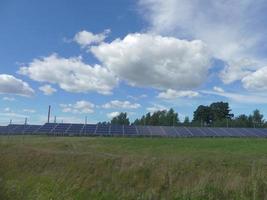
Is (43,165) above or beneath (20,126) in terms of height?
beneath

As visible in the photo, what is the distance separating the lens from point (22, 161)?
21328mm

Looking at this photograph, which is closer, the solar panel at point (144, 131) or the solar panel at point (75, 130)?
the solar panel at point (75, 130)

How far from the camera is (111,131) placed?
242 feet

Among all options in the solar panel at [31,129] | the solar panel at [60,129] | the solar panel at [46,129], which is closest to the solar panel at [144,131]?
the solar panel at [60,129]

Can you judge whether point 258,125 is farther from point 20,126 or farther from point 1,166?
point 1,166

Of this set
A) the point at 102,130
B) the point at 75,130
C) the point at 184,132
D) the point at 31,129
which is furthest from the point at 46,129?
the point at 184,132

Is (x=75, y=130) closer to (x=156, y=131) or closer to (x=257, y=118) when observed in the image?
(x=156, y=131)

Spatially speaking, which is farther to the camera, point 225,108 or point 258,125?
point 225,108

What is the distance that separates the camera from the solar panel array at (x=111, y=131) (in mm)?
71438

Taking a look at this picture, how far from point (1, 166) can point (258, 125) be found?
126m

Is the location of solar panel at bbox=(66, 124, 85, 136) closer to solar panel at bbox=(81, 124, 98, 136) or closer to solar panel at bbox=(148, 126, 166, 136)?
solar panel at bbox=(81, 124, 98, 136)

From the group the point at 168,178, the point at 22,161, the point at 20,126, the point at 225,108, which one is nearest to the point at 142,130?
the point at 20,126

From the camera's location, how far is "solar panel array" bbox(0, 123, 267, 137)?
71438 mm

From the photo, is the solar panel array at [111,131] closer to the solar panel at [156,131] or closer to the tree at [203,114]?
the solar panel at [156,131]
